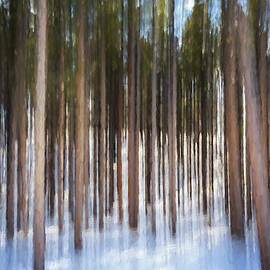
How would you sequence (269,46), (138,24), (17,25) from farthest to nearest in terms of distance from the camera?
1. (138,24)
2. (269,46)
3. (17,25)

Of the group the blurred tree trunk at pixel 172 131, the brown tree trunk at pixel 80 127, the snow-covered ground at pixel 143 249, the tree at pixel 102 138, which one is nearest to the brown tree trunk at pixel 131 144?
the snow-covered ground at pixel 143 249

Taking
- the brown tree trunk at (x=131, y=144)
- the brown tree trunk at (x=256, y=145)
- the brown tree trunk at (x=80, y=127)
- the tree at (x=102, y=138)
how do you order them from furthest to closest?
the brown tree trunk at (x=131, y=144) < the tree at (x=102, y=138) < the brown tree trunk at (x=80, y=127) < the brown tree trunk at (x=256, y=145)

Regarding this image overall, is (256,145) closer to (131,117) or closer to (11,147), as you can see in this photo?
(131,117)

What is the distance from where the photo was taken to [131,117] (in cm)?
388

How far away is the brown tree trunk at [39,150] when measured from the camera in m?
2.43

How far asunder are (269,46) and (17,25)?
321 cm

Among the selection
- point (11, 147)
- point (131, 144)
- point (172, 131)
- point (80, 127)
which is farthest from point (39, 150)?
point (172, 131)

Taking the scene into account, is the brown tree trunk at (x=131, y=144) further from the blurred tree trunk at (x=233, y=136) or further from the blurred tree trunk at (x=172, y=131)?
the blurred tree trunk at (x=233, y=136)

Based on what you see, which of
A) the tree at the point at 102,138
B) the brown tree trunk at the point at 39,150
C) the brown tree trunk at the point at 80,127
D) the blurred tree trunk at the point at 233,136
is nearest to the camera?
the brown tree trunk at the point at 39,150

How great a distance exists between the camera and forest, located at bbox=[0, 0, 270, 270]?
98.1 inches

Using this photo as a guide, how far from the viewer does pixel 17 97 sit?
333 centimetres

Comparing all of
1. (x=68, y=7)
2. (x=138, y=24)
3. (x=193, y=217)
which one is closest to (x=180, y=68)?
(x=138, y=24)

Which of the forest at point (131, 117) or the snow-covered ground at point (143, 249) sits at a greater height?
the forest at point (131, 117)

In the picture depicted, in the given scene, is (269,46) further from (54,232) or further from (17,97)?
(54,232)
